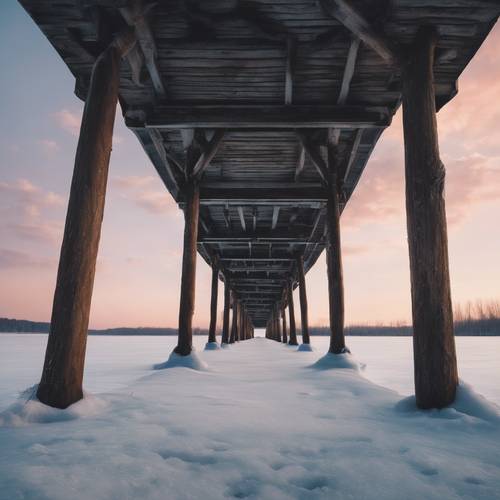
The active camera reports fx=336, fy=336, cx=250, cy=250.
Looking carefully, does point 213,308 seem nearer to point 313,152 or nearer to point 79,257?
point 313,152

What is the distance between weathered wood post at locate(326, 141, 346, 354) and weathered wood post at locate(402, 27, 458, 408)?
3.11 meters

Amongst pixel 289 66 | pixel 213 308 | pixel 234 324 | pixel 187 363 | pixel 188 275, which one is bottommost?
pixel 187 363

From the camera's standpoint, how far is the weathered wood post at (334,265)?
5.66m

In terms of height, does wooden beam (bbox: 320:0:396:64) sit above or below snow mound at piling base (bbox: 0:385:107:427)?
above

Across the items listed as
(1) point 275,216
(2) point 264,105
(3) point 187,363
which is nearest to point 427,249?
(2) point 264,105

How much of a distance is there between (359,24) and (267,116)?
6.37 ft

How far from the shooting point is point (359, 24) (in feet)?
10.7

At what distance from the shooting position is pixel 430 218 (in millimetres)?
2588

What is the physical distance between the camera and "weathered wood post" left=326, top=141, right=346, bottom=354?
18.6 feet

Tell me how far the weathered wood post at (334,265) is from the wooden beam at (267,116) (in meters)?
0.92

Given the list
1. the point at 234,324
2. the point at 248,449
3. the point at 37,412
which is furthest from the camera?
the point at 234,324

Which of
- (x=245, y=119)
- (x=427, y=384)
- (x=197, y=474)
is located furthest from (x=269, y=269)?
(x=197, y=474)

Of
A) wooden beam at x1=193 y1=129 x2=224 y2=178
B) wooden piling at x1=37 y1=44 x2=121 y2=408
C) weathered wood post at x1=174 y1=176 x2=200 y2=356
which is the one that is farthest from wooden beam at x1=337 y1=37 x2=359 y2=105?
wooden piling at x1=37 y1=44 x2=121 y2=408

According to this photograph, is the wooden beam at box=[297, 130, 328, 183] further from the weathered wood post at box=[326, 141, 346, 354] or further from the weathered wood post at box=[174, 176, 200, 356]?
the weathered wood post at box=[174, 176, 200, 356]
